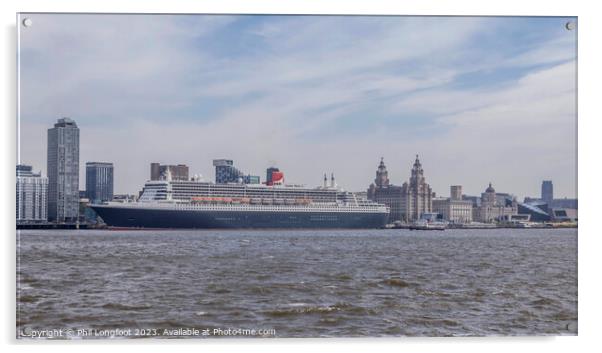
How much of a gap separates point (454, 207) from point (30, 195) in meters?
7.22

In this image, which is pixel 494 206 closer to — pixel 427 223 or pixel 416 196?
pixel 416 196

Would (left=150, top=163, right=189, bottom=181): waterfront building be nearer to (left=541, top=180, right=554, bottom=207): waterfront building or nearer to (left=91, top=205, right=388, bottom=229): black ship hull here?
(left=541, top=180, right=554, bottom=207): waterfront building

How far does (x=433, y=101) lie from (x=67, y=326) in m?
3.57

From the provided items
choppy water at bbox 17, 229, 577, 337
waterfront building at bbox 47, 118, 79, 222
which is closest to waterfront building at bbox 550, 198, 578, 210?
choppy water at bbox 17, 229, 577, 337

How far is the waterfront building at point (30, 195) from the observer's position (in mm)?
6113

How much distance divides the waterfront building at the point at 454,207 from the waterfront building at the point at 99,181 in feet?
13.9

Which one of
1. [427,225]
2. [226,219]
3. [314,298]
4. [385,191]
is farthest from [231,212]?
[314,298]

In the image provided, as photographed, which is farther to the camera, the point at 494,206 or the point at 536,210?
the point at 494,206

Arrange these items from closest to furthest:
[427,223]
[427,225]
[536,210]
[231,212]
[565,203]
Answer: [565,203]
[536,210]
[427,223]
[427,225]
[231,212]

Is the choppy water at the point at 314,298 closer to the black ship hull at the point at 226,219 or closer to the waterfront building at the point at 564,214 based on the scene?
the waterfront building at the point at 564,214

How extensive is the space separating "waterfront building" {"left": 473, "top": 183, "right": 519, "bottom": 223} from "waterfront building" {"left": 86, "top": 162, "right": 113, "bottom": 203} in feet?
14.3

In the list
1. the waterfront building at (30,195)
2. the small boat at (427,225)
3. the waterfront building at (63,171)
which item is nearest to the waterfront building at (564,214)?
the waterfront building at (30,195)

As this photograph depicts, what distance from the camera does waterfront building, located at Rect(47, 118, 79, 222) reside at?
8123 millimetres

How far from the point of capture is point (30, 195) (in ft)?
22.8
